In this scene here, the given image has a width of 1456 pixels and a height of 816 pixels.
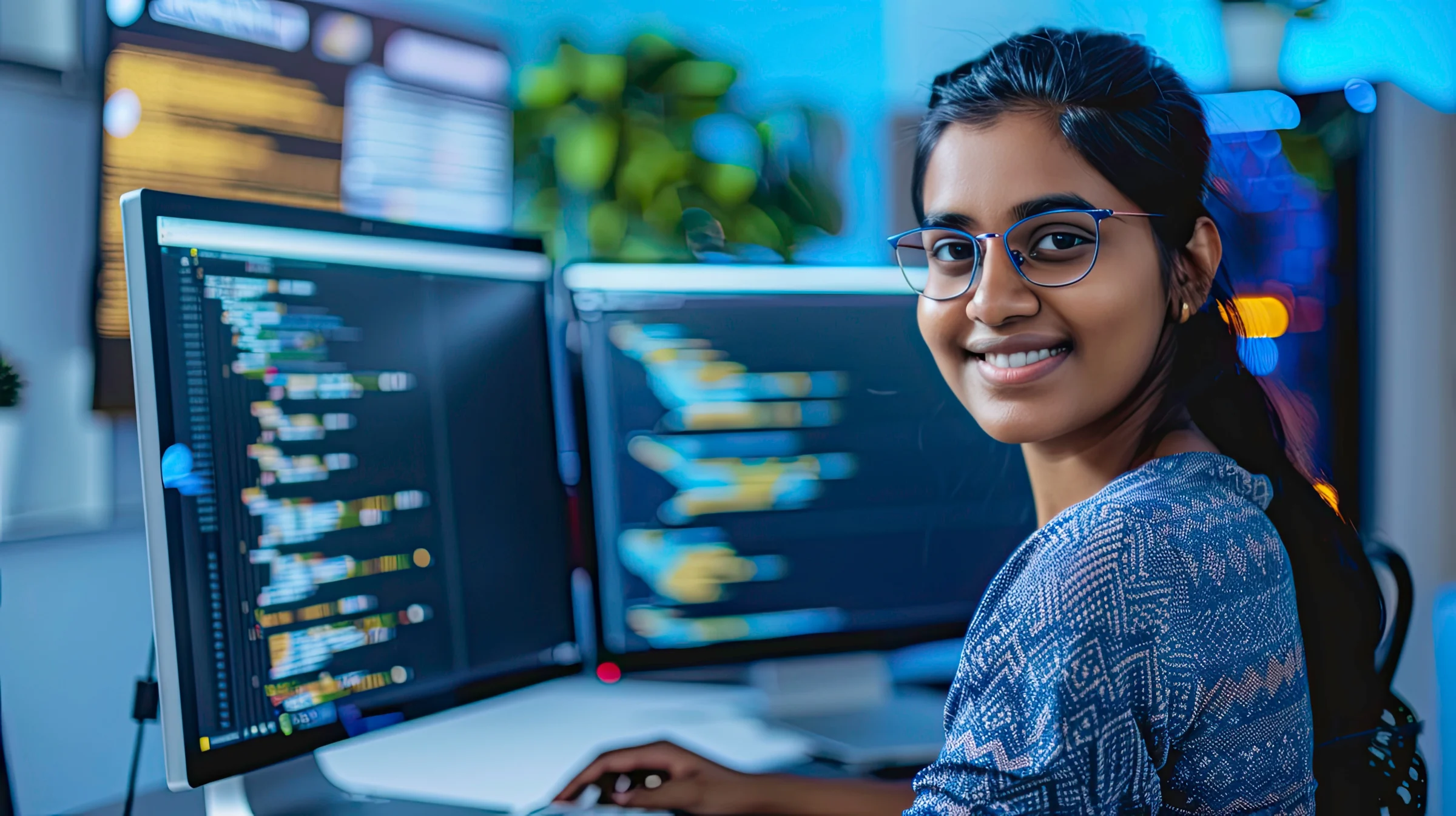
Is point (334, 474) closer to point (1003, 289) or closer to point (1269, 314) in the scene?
point (1003, 289)

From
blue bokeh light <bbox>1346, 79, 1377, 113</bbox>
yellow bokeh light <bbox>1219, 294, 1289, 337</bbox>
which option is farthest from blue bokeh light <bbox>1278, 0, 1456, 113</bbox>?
yellow bokeh light <bbox>1219, 294, 1289, 337</bbox>

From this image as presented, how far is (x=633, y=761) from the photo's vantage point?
2.62 feet

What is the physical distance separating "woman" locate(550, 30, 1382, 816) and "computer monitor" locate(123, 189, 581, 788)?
184mm

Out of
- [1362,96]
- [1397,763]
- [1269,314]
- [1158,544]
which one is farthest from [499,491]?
[1362,96]

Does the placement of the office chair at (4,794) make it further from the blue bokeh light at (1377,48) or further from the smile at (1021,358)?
the blue bokeh light at (1377,48)

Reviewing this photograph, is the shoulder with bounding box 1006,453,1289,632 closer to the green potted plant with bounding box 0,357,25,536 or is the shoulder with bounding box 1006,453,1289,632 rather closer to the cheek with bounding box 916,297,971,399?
the cheek with bounding box 916,297,971,399

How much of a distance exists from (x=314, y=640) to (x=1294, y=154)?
1.46m

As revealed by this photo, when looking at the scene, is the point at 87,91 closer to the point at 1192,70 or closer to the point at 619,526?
the point at 619,526

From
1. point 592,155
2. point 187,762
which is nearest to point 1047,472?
point 187,762

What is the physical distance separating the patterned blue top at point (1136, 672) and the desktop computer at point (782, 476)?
0.34 metres

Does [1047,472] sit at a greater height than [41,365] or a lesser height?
lesser

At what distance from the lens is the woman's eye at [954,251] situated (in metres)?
0.69

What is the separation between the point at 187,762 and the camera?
0.63 m

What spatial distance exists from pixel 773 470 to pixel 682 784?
30 centimetres
